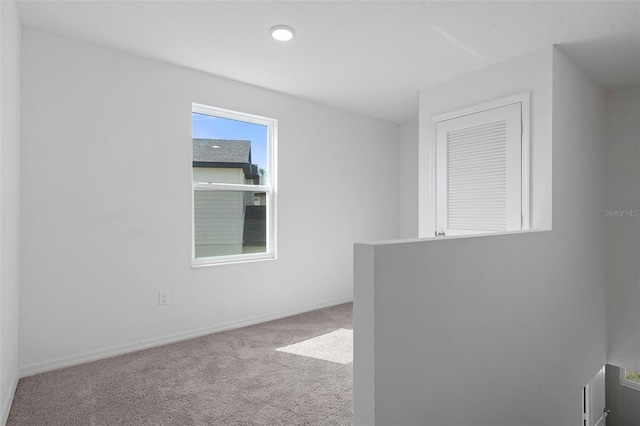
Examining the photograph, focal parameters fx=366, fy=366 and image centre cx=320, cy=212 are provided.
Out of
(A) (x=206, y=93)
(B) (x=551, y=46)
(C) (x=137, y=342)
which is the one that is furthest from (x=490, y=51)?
(C) (x=137, y=342)

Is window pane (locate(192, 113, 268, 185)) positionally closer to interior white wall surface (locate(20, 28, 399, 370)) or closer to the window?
the window

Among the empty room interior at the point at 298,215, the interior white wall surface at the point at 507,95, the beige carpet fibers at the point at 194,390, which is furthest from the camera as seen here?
the interior white wall surface at the point at 507,95

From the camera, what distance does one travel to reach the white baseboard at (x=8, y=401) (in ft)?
6.61

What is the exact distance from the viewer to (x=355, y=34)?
8.80ft

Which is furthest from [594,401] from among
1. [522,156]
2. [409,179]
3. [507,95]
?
[507,95]

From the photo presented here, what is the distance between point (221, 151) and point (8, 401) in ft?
8.12

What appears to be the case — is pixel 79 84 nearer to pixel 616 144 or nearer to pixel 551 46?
pixel 551 46

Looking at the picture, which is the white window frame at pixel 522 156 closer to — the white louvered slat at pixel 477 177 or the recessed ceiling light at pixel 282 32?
the white louvered slat at pixel 477 177

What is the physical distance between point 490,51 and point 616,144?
6.46 feet

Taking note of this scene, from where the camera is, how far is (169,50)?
9.75ft

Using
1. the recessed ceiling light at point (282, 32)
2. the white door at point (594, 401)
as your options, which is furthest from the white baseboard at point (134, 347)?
the white door at point (594, 401)

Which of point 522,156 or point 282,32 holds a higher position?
point 282,32

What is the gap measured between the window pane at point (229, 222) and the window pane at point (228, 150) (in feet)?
0.53

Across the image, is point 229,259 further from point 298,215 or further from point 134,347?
point 134,347
